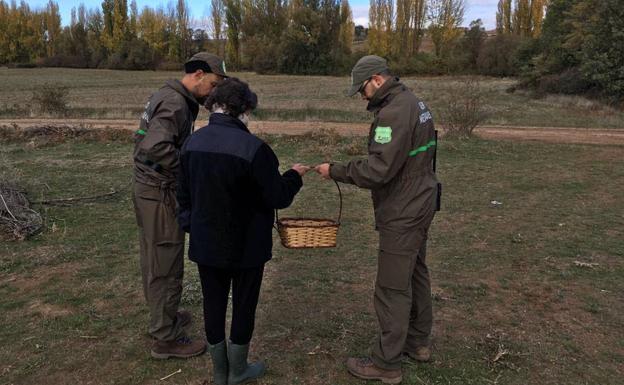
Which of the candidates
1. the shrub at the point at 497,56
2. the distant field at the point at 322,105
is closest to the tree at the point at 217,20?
the distant field at the point at 322,105

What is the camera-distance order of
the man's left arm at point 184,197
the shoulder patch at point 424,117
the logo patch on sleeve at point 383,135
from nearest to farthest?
the man's left arm at point 184,197
the logo patch on sleeve at point 383,135
the shoulder patch at point 424,117

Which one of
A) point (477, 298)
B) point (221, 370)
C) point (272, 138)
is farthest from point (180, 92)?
point (272, 138)

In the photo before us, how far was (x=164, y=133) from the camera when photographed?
10.6ft

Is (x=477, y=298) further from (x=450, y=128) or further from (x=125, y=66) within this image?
(x=125, y=66)

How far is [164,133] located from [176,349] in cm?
151

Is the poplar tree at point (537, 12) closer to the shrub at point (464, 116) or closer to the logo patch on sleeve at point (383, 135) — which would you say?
the shrub at point (464, 116)

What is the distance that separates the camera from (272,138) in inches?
596

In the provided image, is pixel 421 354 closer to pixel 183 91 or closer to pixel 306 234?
pixel 306 234

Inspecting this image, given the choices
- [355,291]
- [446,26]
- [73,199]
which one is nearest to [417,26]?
[446,26]

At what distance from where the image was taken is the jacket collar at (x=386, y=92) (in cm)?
313

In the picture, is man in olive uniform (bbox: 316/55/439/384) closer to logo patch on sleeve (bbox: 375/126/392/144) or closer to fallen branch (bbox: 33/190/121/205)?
logo patch on sleeve (bbox: 375/126/392/144)

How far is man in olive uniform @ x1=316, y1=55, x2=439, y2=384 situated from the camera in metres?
3.03

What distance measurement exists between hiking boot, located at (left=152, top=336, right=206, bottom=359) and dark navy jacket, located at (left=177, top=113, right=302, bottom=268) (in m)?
1.11

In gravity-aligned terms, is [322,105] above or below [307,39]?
below
